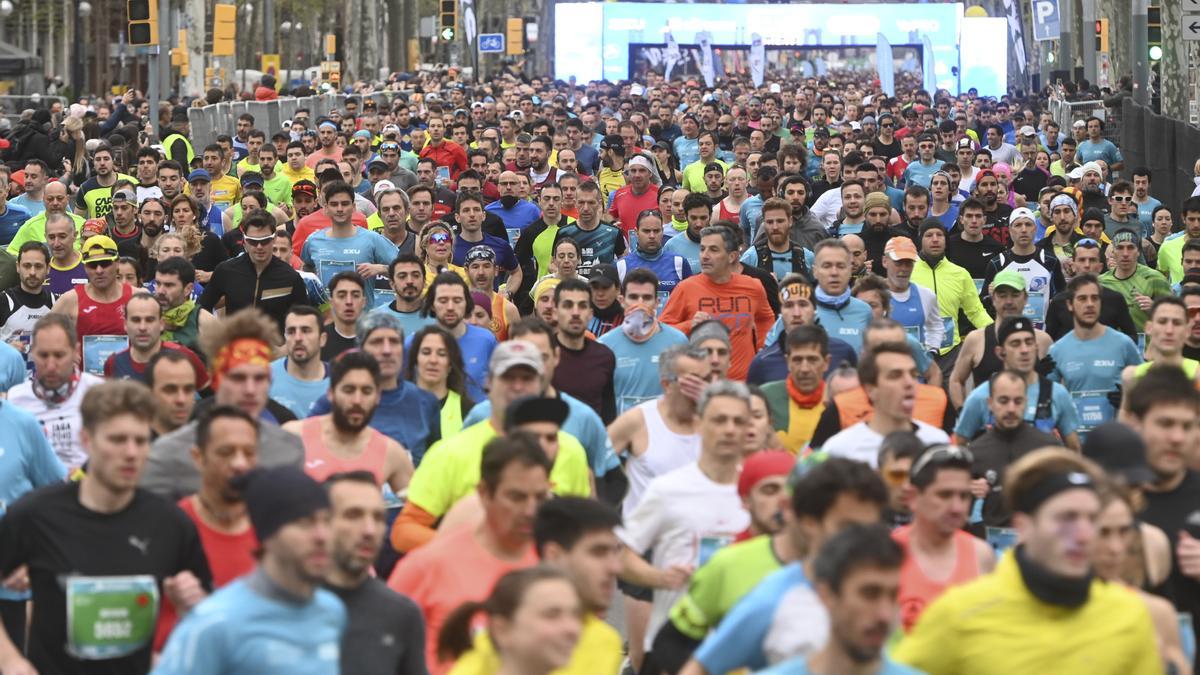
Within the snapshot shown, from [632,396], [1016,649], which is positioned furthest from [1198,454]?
[632,396]

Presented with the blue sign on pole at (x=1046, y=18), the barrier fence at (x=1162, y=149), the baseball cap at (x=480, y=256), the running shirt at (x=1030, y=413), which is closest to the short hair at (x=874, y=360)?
the running shirt at (x=1030, y=413)

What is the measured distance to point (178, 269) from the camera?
12.2 meters

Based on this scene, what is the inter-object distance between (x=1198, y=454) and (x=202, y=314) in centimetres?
637

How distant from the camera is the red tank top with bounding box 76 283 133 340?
12.2 meters

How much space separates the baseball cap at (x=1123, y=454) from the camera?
21.9ft

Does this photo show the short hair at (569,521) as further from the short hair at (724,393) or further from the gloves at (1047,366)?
the gloves at (1047,366)

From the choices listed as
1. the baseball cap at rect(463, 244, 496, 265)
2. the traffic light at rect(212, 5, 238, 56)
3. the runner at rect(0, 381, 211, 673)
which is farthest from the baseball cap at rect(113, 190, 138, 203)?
the traffic light at rect(212, 5, 238, 56)

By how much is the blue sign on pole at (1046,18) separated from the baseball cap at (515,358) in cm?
3514


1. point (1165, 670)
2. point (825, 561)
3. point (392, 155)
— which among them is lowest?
point (1165, 670)

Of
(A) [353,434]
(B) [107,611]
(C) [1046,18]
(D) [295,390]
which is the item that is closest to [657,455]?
(A) [353,434]

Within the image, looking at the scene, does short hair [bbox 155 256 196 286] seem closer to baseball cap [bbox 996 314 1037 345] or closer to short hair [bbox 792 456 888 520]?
baseball cap [bbox 996 314 1037 345]

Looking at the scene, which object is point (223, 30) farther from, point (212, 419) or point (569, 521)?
point (569, 521)

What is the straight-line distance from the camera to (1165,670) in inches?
230

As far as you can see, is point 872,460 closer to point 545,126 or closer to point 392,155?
point 392,155
